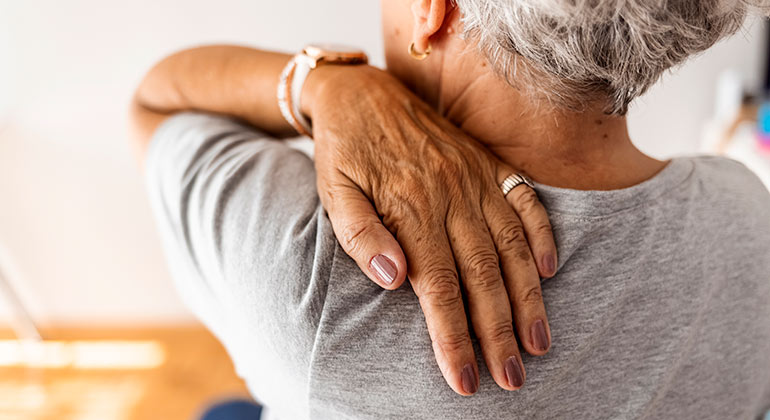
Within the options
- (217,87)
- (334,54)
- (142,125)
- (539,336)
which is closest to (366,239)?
(539,336)

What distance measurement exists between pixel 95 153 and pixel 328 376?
6.38 ft

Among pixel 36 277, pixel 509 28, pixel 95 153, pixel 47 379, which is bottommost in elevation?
pixel 47 379

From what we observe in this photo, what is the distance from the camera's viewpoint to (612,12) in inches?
21.6

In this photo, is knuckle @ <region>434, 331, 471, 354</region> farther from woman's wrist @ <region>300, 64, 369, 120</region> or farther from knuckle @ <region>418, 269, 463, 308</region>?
woman's wrist @ <region>300, 64, 369, 120</region>

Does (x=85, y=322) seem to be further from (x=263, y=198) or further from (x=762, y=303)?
(x=762, y=303)

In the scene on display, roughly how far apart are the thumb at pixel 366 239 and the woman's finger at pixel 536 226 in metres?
0.15

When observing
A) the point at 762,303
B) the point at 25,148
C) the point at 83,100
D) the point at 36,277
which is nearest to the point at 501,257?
the point at 762,303

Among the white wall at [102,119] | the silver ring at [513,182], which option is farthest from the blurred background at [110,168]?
the silver ring at [513,182]

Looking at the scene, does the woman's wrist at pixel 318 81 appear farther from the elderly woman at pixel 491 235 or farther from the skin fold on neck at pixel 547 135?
the skin fold on neck at pixel 547 135

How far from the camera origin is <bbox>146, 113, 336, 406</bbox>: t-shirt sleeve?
63cm

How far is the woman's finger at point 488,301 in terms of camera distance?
0.61 meters

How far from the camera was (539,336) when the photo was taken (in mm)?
620

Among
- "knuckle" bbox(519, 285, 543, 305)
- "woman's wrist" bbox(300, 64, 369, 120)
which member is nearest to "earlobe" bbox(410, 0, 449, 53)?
"woman's wrist" bbox(300, 64, 369, 120)

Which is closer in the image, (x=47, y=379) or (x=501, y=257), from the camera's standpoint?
(x=501, y=257)
